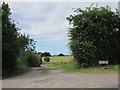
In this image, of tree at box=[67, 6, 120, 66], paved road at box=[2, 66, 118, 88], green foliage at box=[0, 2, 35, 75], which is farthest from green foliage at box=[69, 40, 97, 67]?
paved road at box=[2, 66, 118, 88]

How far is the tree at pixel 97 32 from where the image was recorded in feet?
88.5

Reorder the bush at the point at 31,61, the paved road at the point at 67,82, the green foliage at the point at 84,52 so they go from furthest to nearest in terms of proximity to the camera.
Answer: the bush at the point at 31,61
the green foliage at the point at 84,52
the paved road at the point at 67,82

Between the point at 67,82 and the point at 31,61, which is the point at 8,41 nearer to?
the point at 67,82

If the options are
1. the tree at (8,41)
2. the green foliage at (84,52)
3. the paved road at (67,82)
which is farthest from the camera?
the green foliage at (84,52)

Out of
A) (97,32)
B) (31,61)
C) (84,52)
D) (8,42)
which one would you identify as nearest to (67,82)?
(8,42)

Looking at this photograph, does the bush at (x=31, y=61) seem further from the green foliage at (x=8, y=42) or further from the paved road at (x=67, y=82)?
the paved road at (x=67, y=82)

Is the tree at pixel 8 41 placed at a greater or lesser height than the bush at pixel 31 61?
greater

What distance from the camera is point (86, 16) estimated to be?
2756cm

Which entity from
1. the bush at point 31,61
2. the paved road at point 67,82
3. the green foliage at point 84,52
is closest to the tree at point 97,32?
the green foliage at point 84,52

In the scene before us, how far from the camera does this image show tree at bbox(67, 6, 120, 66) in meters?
27.0

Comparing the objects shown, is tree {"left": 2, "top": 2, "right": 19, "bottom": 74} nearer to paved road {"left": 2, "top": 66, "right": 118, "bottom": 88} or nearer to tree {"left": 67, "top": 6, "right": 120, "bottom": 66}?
paved road {"left": 2, "top": 66, "right": 118, "bottom": 88}

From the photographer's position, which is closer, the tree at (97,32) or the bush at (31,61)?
the tree at (97,32)

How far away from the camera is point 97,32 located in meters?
27.8

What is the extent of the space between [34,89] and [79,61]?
58.8 ft
